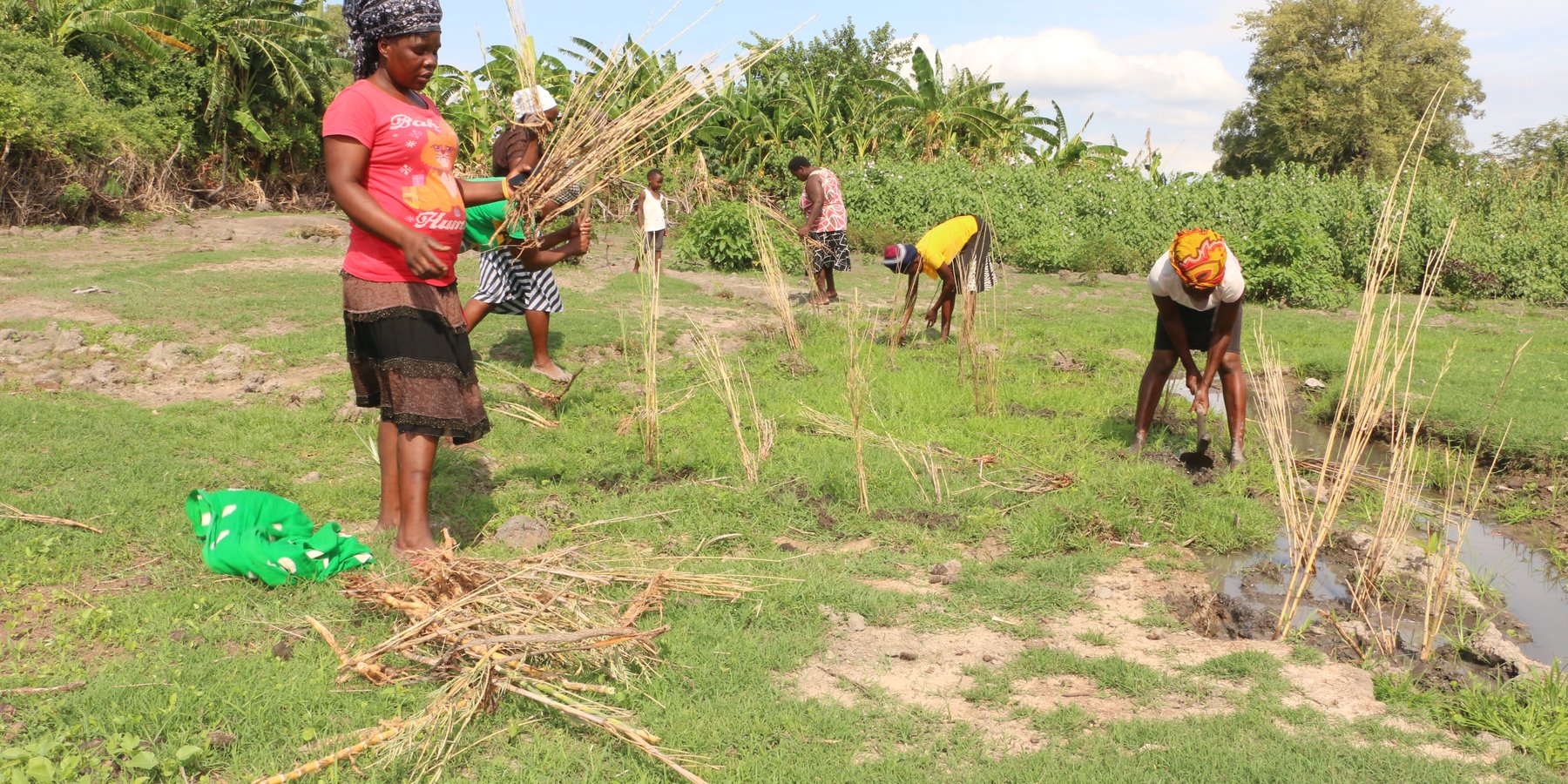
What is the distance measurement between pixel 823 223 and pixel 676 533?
5.71 meters

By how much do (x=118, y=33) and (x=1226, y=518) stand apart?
1530 centimetres

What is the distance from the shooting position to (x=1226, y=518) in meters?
4.65

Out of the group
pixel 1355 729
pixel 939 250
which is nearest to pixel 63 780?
pixel 1355 729

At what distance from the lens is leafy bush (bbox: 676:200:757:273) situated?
12227 millimetres

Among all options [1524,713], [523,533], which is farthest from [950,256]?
[1524,713]

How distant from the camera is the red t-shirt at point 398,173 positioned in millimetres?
3277

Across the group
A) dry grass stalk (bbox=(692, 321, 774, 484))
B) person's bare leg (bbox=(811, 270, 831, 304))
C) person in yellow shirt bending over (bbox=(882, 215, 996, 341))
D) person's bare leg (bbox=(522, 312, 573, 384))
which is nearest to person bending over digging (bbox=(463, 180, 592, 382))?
person's bare leg (bbox=(522, 312, 573, 384))

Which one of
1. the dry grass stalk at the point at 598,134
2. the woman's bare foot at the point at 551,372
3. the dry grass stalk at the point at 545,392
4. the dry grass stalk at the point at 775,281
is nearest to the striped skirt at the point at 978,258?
the dry grass stalk at the point at 775,281

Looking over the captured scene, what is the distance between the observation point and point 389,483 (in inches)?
148

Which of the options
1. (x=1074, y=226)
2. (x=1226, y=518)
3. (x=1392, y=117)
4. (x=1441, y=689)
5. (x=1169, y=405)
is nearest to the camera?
(x=1441, y=689)

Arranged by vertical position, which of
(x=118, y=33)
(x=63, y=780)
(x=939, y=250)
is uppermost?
(x=118, y=33)

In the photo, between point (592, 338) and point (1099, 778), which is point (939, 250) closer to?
point (592, 338)

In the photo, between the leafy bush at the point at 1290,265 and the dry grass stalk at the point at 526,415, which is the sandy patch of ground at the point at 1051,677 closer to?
the dry grass stalk at the point at 526,415

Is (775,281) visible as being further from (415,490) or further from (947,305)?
(415,490)
